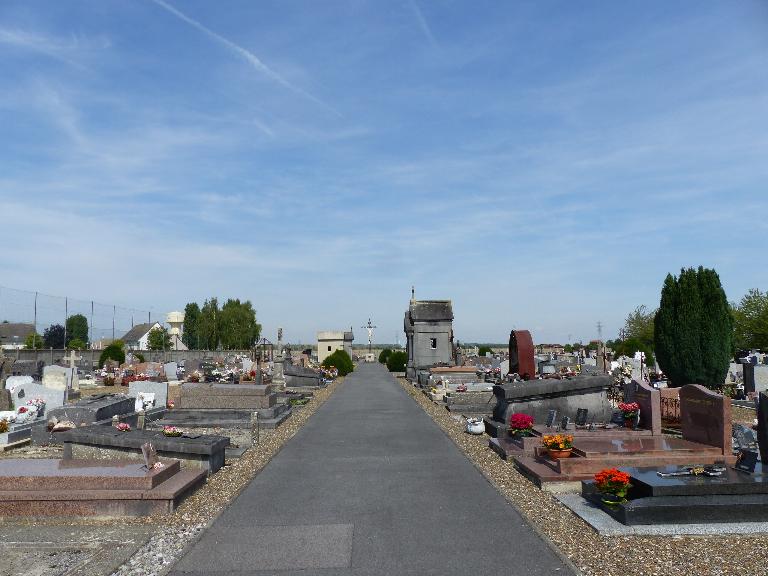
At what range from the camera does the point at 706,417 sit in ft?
36.4

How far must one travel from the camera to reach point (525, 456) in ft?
38.8

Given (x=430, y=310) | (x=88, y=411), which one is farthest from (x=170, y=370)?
(x=88, y=411)

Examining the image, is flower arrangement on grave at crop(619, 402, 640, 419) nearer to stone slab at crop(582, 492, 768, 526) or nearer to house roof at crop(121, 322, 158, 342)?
stone slab at crop(582, 492, 768, 526)

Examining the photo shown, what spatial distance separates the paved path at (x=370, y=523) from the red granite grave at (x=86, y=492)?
1.00m

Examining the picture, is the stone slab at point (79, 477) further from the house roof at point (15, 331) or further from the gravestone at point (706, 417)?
the house roof at point (15, 331)

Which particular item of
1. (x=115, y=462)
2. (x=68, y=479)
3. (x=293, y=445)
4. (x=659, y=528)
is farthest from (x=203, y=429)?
(x=659, y=528)

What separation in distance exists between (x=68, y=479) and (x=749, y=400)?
2302 cm

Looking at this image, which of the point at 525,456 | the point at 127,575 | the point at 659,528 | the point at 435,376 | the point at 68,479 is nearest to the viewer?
the point at 127,575

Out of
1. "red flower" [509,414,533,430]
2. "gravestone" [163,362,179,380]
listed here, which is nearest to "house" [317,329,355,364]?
"gravestone" [163,362,179,380]

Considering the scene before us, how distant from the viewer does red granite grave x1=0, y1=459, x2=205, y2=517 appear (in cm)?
811

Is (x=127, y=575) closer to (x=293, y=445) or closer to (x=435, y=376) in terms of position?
(x=293, y=445)

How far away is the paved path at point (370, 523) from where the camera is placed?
632 cm

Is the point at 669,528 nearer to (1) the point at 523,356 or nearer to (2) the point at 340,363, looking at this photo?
(1) the point at 523,356

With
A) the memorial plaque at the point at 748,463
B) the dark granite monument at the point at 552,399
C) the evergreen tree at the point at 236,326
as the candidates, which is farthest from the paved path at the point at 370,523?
the evergreen tree at the point at 236,326
